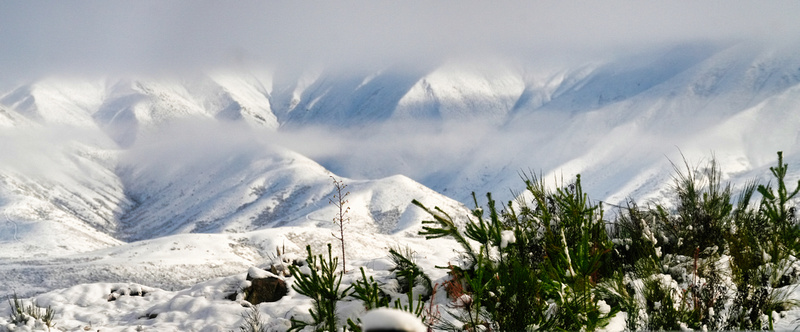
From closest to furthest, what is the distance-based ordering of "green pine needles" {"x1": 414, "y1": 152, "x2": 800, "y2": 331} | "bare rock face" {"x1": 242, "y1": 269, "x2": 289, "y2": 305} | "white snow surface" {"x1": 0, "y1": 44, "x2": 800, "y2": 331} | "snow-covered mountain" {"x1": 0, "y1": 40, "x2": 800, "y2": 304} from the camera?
"green pine needles" {"x1": 414, "y1": 152, "x2": 800, "y2": 331} < "bare rock face" {"x1": 242, "y1": 269, "x2": 289, "y2": 305} < "white snow surface" {"x1": 0, "y1": 44, "x2": 800, "y2": 331} < "snow-covered mountain" {"x1": 0, "y1": 40, "x2": 800, "y2": 304}

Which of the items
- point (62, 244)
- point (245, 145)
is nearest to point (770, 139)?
point (62, 244)

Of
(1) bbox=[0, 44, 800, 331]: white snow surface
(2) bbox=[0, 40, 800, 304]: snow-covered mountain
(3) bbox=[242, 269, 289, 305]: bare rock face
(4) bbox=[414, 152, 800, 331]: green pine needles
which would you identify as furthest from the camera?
(2) bbox=[0, 40, 800, 304]: snow-covered mountain

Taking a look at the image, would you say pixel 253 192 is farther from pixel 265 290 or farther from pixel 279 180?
pixel 265 290

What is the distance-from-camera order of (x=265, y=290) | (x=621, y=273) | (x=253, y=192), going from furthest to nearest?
(x=253, y=192)
(x=265, y=290)
(x=621, y=273)

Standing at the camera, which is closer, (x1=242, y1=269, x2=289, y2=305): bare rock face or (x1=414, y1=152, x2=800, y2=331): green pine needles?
(x1=414, y1=152, x2=800, y2=331): green pine needles

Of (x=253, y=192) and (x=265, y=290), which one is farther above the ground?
(x=253, y=192)

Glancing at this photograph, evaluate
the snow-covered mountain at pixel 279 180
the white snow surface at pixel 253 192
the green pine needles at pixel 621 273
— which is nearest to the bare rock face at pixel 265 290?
the white snow surface at pixel 253 192

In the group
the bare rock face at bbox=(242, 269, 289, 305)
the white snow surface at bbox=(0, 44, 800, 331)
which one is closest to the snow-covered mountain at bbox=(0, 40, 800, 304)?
the white snow surface at bbox=(0, 44, 800, 331)

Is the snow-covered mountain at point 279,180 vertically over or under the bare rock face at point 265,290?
over

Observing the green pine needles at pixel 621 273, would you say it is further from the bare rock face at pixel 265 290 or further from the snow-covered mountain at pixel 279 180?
the snow-covered mountain at pixel 279 180

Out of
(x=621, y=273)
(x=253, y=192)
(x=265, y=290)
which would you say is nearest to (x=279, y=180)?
(x=253, y=192)

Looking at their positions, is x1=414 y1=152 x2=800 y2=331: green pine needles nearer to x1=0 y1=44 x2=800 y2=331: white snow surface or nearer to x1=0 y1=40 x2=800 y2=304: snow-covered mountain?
x1=0 y1=44 x2=800 y2=331: white snow surface

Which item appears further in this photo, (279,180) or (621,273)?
(279,180)

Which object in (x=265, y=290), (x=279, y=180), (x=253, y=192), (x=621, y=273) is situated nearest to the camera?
(x=621, y=273)
